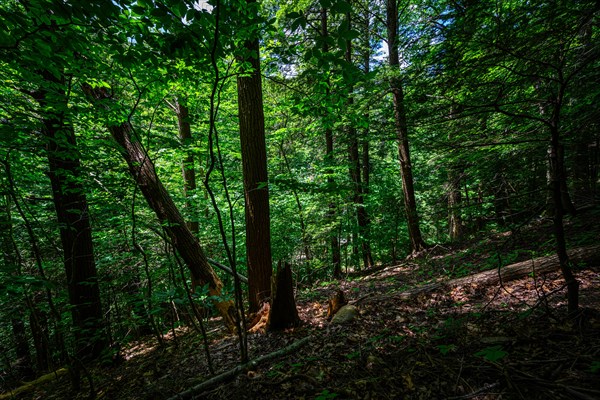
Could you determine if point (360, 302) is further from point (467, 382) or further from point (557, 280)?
point (557, 280)

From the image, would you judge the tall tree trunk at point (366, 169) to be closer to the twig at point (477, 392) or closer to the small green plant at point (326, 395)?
the small green plant at point (326, 395)

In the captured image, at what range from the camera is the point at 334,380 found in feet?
7.79

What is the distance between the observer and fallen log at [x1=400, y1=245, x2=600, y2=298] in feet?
12.2

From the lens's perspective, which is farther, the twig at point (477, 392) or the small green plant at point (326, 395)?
the small green plant at point (326, 395)

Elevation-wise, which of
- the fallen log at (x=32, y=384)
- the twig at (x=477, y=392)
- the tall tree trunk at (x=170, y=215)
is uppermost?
the tall tree trunk at (x=170, y=215)

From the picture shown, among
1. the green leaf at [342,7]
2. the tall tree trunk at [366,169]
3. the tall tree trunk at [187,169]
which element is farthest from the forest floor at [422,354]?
the tall tree trunk at [366,169]

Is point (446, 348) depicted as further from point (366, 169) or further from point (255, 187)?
point (366, 169)

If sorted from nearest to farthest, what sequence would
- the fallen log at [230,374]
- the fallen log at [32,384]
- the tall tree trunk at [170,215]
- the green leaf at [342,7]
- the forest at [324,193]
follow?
1. the green leaf at [342,7]
2. the forest at [324,193]
3. the fallen log at [230,374]
4. the tall tree trunk at [170,215]
5. the fallen log at [32,384]

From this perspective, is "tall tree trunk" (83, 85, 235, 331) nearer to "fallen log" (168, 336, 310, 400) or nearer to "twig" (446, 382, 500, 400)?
"fallen log" (168, 336, 310, 400)

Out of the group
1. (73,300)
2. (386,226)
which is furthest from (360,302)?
(386,226)

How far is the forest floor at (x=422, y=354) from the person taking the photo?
6.00ft

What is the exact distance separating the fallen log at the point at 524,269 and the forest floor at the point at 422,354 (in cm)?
10

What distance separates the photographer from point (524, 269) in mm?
4117

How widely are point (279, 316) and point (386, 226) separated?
28.0ft
